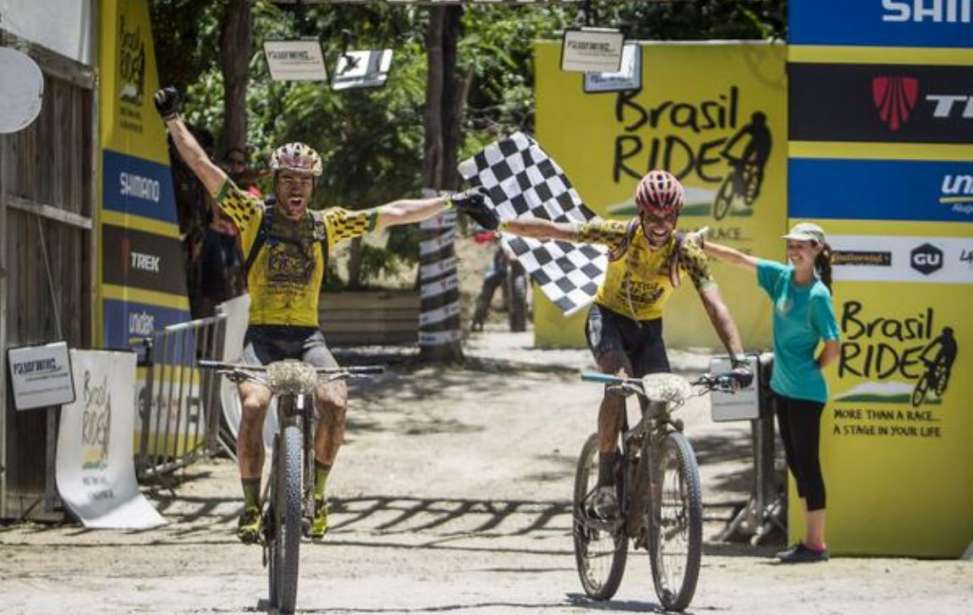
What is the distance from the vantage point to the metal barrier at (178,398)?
15555mm

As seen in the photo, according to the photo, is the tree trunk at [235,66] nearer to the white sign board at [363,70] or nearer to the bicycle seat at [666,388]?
the white sign board at [363,70]

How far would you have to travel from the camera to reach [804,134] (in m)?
13.2

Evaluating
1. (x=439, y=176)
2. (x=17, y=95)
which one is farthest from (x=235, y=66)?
(x=17, y=95)

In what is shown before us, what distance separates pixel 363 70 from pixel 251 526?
9749 mm

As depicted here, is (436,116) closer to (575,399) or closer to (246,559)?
(575,399)

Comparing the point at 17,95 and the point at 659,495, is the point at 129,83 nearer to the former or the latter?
the point at 17,95

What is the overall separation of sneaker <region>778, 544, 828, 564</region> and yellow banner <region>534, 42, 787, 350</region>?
502 inches

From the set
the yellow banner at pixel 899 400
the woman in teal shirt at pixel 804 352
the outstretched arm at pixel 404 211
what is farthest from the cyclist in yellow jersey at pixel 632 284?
the yellow banner at pixel 899 400

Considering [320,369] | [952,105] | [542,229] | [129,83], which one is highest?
[129,83]

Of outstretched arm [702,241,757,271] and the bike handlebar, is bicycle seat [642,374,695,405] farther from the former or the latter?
outstretched arm [702,241,757,271]

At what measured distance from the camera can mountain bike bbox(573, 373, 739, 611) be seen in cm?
953

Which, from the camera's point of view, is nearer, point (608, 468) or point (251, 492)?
point (251, 492)

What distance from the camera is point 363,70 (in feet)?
61.7

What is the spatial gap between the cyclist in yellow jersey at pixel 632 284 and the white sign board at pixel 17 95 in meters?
2.94
